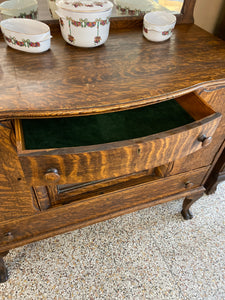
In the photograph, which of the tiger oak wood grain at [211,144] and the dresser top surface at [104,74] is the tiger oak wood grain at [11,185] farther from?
the tiger oak wood grain at [211,144]

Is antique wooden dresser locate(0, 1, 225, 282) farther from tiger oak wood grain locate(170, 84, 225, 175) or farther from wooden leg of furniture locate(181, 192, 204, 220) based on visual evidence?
wooden leg of furniture locate(181, 192, 204, 220)

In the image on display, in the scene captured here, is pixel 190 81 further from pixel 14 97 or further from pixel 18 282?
pixel 18 282

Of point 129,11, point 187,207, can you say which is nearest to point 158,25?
point 129,11

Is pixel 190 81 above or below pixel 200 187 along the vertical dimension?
above

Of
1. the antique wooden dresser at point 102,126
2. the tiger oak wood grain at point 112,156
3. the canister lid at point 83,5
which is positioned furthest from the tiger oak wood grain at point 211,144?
the canister lid at point 83,5

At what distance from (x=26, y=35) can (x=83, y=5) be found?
0.16 metres

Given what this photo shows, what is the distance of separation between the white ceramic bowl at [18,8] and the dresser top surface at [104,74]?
88 millimetres

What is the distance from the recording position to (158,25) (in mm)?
636

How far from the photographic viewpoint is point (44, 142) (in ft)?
1.82

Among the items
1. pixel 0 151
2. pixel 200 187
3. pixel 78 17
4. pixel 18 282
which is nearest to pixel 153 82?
pixel 78 17

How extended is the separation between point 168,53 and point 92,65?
0.23 metres

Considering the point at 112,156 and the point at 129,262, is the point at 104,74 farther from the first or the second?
the point at 129,262

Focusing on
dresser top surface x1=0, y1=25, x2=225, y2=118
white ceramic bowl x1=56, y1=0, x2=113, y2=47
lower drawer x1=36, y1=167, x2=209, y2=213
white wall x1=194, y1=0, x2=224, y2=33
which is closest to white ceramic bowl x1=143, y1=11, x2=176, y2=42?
dresser top surface x1=0, y1=25, x2=225, y2=118

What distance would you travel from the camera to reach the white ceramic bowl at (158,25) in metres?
0.64
